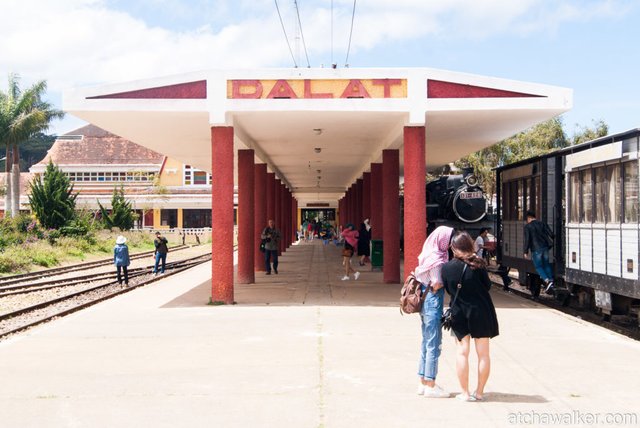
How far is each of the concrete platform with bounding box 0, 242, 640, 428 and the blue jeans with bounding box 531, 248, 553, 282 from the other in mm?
881

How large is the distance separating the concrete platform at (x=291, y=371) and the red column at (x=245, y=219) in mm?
5268

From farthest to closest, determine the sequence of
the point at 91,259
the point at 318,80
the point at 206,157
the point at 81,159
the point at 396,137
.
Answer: the point at 81,159 < the point at 91,259 < the point at 206,157 < the point at 396,137 < the point at 318,80

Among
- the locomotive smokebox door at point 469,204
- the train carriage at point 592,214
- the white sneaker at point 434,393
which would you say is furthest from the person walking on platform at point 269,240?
the white sneaker at point 434,393

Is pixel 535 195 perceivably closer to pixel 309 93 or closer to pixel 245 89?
pixel 309 93

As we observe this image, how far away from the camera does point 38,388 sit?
24.6 ft

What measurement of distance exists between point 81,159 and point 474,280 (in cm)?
7274

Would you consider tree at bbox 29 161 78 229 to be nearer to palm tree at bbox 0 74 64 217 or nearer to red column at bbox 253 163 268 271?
palm tree at bbox 0 74 64 217

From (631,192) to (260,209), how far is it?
48.5ft

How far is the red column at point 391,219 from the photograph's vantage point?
1867 cm

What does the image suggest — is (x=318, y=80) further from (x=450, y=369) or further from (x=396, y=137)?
(x=450, y=369)

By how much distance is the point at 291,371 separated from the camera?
8.16 metres

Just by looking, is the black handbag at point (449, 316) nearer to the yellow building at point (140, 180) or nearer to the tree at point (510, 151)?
the tree at point (510, 151)

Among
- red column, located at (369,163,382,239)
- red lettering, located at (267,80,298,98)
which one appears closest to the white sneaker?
red lettering, located at (267,80,298,98)

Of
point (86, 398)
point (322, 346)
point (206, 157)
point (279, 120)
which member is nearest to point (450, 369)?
point (322, 346)
